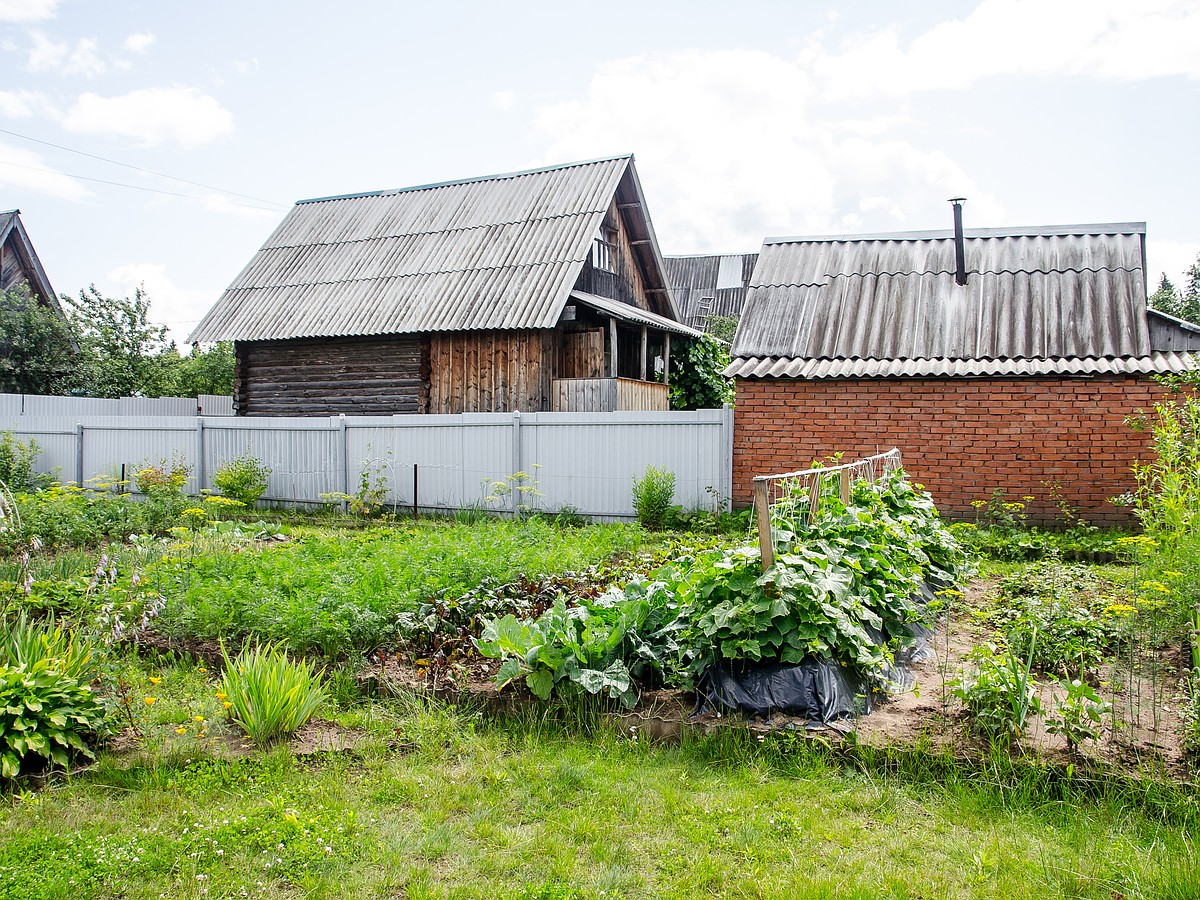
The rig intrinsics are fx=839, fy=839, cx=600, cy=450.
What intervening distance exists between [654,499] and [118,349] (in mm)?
20425

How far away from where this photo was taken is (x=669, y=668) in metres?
4.22

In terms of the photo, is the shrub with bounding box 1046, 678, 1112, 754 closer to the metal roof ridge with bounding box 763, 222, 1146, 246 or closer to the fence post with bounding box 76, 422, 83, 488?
the metal roof ridge with bounding box 763, 222, 1146, 246

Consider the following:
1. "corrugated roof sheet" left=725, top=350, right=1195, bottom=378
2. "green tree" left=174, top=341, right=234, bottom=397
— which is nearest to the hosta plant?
"corrugated roof sheet" left=725, top=350, right=1195, bottom=378

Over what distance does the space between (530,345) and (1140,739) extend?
12739mm

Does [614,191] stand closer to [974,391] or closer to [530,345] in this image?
[530,345]

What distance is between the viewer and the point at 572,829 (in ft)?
10.4

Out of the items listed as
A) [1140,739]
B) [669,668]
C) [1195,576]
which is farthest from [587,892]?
[1195,576]

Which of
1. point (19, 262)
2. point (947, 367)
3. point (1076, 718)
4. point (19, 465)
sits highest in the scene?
point (19, 262)

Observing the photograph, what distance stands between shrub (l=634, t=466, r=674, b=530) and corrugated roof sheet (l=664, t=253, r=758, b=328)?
24854 millimetres

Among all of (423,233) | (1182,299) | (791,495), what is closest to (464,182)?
(423,233)

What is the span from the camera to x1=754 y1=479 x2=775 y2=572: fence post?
12.9 ft

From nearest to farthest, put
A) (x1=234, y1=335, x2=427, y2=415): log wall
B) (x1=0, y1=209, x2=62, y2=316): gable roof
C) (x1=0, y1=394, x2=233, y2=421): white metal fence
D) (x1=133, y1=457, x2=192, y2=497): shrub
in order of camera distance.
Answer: (x1=133, y1=457, x2=192, y2=497): shrub < (x1=234, y1=335, x2=427, y2=415): log wall < (x1=0, y1=394, x2=233, y2=421): white metal fence < (x1=0, y1=209, x2=62, y2=316): gable roof

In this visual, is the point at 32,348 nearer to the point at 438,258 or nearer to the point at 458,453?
the point at 438,258

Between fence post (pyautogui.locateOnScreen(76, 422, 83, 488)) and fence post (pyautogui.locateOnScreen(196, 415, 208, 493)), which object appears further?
fence post (pyautogui.locateOnScreen(76, 422, 83, 488))
